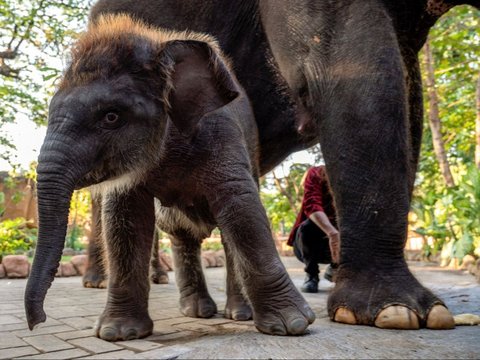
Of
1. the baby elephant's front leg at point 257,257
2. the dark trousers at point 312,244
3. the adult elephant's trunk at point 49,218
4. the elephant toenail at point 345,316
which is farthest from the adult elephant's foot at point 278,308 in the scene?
the dark trousers at point 312,244

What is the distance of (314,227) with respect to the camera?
499cm

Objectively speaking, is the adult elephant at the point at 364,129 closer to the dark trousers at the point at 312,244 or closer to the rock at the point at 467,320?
the rock at the point at 467,320

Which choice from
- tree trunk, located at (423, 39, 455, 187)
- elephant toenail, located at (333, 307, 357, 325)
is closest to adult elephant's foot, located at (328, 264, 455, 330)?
elephant toenail, located at (333, 307, 357, 325)

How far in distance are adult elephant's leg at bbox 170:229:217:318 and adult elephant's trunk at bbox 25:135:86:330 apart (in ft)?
4.17

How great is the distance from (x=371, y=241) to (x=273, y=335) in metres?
0.63

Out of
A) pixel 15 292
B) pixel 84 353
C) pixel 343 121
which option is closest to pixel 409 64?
pixel 343 121

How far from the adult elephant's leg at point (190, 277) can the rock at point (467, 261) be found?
5.20m

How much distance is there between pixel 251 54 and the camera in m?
3.43

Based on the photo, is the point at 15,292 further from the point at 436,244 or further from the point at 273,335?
the point at 436,244

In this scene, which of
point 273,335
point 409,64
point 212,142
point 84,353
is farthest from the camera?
point 409,64

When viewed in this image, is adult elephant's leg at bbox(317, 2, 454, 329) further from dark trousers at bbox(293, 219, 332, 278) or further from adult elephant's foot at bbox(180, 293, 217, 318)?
dark trousers at bbox(293, 219, 332, 278)

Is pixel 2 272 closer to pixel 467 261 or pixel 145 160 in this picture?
pixel 145 160

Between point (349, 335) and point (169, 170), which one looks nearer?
point (349, 335)

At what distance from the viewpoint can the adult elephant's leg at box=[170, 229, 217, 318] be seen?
9.68 feet
